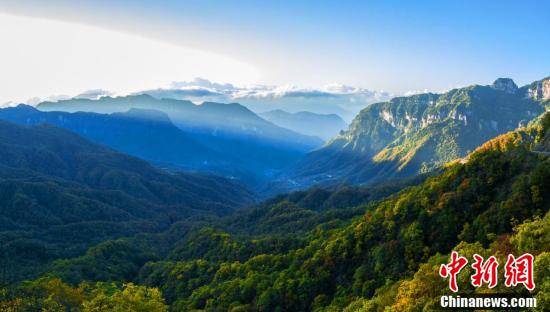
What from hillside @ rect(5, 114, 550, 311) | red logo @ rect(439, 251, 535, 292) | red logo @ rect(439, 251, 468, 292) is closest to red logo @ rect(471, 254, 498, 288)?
red logo @ rect(439, 251, 535, 292)

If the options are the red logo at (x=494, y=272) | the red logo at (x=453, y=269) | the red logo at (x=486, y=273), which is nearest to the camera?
the red logo at (x=494, y=272)

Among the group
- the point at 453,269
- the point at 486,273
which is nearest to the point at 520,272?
the point at 486,273

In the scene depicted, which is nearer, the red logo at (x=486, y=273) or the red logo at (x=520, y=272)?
the red logo at (x=520, y=272)

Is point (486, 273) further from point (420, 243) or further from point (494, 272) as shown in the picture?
point (420, 243)

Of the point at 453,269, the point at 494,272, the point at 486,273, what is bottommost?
the point at 453,269

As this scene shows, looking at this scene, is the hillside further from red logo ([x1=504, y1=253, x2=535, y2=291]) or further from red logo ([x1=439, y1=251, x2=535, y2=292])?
red logo ([x1=504, y1=253, x2=535, y2=291])

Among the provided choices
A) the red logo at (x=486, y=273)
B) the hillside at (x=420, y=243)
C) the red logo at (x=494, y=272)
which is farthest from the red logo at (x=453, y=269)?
the red logo at (x=486, y=273)

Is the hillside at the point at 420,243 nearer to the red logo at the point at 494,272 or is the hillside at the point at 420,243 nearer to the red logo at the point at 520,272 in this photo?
the red logo at the point at 494,272

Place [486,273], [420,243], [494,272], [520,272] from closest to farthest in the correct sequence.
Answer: [520,272], [494,272], [486,273], [420,243]

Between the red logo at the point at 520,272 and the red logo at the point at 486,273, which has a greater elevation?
the red logo at the point at 520,272

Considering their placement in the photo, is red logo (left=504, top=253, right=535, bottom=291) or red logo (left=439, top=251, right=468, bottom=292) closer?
red logo (left=504, top=253, right=535, bottom=291)

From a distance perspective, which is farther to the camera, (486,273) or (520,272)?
(486,273)

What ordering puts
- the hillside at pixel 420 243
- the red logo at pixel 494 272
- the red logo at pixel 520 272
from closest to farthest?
the red logo at pixel 520 272
the red logo at pixel 494 272
the hillside at pixel 420 243

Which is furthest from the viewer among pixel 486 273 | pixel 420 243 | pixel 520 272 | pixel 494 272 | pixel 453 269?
pixel 420 243
